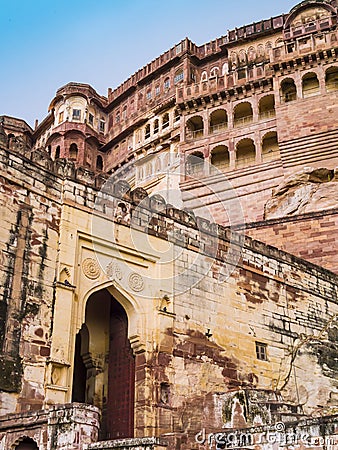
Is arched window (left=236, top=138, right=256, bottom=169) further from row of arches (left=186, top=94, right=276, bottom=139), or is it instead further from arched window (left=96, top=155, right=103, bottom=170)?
arched window (left=96, top=155, right=103, bottom=170)

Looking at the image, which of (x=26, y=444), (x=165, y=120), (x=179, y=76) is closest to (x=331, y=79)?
(x=165, y=120)

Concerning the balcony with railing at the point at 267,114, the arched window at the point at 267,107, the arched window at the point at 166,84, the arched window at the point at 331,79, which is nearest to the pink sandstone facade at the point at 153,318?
the arched window at the point at 331,79

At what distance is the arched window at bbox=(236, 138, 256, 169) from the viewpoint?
103 ft

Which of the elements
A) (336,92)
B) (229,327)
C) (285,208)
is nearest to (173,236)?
(229,327)

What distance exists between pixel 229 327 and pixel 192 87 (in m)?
22.0

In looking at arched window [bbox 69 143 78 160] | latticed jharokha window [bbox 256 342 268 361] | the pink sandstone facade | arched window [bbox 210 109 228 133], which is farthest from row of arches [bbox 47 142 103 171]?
latticed jharokha window [bbox 256 342 268 361]

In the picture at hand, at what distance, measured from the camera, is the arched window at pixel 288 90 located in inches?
1178

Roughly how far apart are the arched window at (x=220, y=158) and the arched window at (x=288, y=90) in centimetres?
409

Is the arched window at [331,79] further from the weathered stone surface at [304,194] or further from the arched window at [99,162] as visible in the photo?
the arched window at [99,162]

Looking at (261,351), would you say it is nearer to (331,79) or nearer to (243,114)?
(331,79)

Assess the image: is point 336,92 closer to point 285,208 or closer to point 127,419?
point 285,208

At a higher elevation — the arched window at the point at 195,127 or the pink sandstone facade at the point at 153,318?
the arched window at the point at 195,127

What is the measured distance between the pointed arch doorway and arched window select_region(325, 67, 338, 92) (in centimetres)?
1981

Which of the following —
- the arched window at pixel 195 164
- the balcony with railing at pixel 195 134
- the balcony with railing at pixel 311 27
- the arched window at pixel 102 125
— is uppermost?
the arched window at pixel 102 125
